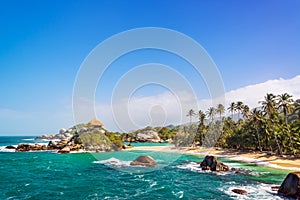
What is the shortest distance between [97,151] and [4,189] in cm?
5014

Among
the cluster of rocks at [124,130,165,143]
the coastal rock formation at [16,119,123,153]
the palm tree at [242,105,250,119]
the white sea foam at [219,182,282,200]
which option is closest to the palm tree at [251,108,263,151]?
the palm tree at [242,105,250,119]

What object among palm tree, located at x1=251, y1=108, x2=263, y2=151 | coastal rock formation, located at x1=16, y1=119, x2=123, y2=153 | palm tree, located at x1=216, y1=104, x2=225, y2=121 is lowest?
coastal rock formation, located at x1=16, y1=119, x2=123, y2=153

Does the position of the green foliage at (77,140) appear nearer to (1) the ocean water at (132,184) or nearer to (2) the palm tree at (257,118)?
(1) the ocean water at (132,184)

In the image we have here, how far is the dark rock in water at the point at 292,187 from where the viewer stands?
2297 cm

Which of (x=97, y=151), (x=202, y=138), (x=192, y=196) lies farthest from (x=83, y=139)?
(x=192, y=196)

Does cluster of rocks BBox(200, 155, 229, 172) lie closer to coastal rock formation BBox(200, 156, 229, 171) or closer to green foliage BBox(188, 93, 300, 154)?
coastal rock formation BBox(200, 156, 229, 171)

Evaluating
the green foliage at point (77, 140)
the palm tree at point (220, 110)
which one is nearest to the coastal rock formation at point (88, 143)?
the green foliage at point (77, 140)

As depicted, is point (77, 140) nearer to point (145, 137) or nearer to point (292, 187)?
point (145, 137)

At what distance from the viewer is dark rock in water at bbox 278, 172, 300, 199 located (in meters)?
23.0

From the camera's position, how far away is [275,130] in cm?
5766

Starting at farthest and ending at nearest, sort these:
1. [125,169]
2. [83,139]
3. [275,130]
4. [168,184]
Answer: [83,139]
[275,130]
[125,169]
[168,184]

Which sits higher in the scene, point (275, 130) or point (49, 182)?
point (275, 130)

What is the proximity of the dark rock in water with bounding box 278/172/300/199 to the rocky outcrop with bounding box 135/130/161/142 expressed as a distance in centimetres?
11514

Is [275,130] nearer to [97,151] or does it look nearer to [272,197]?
[272,197]
